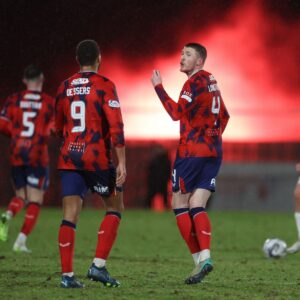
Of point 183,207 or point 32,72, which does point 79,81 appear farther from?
point 32,72

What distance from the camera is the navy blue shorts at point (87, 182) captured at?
25.5ft

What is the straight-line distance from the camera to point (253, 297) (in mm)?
7273

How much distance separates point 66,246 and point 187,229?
131 centimetres

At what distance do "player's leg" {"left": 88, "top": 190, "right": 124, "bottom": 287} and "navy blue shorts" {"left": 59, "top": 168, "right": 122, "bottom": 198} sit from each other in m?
0.12

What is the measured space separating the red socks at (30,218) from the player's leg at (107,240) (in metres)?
4.09

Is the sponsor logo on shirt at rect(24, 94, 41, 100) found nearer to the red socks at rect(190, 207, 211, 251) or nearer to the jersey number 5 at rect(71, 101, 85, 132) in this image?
the red socks at rect(190, 207, 211, 251)

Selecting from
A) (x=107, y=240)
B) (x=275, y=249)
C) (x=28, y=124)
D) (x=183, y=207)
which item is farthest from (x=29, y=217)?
(x=107, y=240)

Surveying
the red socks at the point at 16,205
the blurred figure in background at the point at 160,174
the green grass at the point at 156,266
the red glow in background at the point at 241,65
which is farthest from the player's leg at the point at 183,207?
the red glow in background at the point at 241,65

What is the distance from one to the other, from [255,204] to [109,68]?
749 cm

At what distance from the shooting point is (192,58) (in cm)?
847

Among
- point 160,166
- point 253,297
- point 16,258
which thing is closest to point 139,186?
point 160,166

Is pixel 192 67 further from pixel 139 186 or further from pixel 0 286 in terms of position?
pixel 139 186

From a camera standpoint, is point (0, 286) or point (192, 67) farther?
point (192, 67)

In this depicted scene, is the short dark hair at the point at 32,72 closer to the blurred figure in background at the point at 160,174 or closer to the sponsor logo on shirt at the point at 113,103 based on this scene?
the sponsor logo on shirt at the point at 113,103
